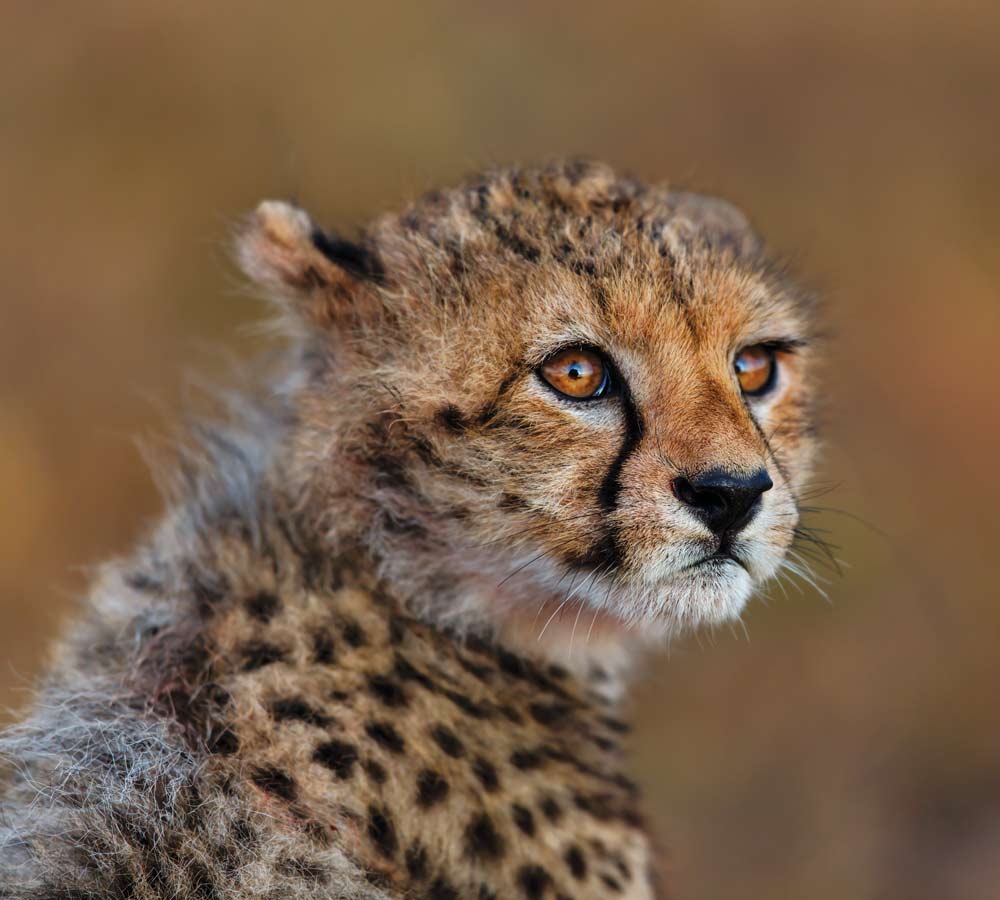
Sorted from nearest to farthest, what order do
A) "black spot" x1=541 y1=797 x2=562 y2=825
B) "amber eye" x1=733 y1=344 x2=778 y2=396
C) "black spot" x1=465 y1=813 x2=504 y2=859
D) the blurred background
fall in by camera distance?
"black spot" x1=465 y1=813 x2=504 y2=859 < "black spot" x1=541 y1=797 x2=562 y2=825 < "amber eye" x1=733 y1=344 x2=778 y2=396 < the blurred background

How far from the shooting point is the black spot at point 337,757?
1742 millimetres

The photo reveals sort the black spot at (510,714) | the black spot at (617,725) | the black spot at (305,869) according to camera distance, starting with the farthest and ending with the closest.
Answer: the black spot at (617,725) → the black spot at (510,714) → the black spot at (305,869)

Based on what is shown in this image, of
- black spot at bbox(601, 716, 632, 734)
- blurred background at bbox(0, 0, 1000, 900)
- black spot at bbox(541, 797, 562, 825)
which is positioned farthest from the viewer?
blurred background at bbox(0, 0, 1000, 900)

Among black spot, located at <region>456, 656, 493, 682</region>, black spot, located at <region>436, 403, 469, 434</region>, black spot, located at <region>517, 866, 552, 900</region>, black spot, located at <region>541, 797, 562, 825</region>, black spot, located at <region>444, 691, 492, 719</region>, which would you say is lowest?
black spot, located at <region>517, 866, 552, 900</region>

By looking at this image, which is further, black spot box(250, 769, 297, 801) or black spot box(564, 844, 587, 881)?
black spot box(564, 844, 587, 881)

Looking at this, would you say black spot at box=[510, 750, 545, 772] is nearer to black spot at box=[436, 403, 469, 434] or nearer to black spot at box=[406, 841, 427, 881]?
black spot at box=[406, 841, 427, 881]

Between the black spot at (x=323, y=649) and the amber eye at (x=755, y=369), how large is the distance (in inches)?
33.8

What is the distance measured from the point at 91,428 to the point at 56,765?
2.90m

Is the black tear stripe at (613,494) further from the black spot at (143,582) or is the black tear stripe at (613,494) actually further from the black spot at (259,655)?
the black spot at (143,582)

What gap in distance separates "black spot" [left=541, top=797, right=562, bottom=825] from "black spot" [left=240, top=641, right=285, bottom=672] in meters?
0.50

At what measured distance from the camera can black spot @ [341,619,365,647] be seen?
189 centimetres

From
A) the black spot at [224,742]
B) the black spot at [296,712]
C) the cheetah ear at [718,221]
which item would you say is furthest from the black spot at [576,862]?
the cheetah ear at [718,221]

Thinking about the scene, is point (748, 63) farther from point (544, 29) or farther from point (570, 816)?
point (570, 816)

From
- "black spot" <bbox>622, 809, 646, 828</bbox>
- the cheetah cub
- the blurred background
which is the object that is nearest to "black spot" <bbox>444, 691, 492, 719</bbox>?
the cheetah cub
